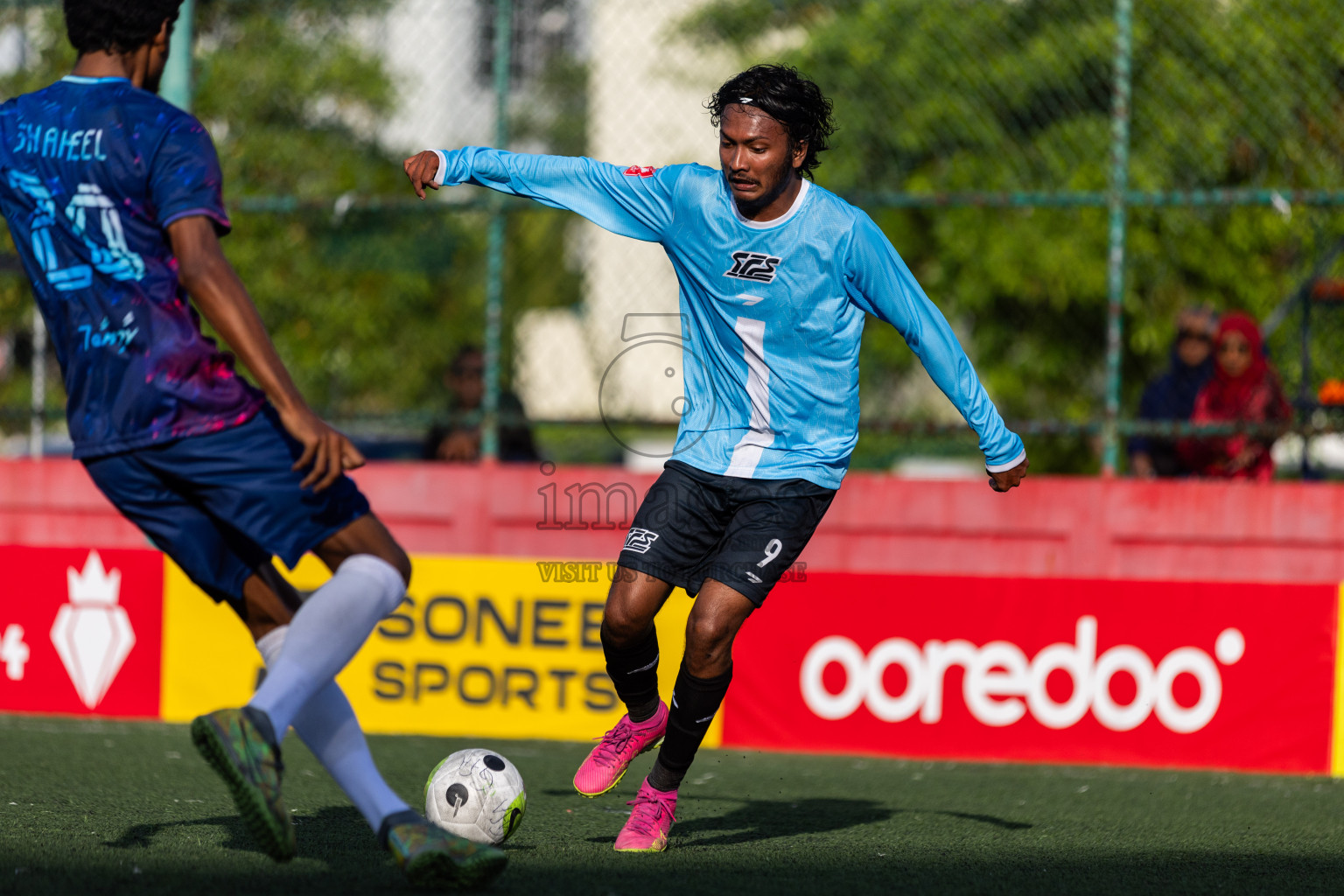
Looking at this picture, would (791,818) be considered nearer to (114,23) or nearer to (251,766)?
(251,766)

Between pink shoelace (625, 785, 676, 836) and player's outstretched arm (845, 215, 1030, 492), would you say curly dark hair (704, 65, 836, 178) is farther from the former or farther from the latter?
pink shoelace (625, 785, 676, 836)

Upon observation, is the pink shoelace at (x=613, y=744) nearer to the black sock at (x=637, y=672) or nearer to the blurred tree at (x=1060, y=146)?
the black sock at (x=637, y=672)

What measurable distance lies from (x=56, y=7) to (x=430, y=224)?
8.90 ft

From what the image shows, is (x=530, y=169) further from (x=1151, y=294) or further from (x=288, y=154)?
(x=1151, y=294)

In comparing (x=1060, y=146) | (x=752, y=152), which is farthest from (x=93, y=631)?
(x=1060, y=146)

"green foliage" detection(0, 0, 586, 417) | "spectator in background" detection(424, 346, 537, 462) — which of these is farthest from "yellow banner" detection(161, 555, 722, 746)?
"green foliage" detection(0, 0, 586, 417)

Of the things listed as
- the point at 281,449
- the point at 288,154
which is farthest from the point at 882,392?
the point at 281,449

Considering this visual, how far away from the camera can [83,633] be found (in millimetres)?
7516

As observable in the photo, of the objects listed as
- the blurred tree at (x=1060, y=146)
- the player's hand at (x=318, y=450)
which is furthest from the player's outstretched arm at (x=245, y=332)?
the blurred tree at (x=1060, y=146)

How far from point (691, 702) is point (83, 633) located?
4.36 m

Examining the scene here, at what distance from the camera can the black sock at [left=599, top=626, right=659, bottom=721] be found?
4.51 meters

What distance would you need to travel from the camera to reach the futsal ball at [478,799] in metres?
4.30

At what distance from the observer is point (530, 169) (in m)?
4.39

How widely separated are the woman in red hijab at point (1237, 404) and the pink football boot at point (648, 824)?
4642mm
